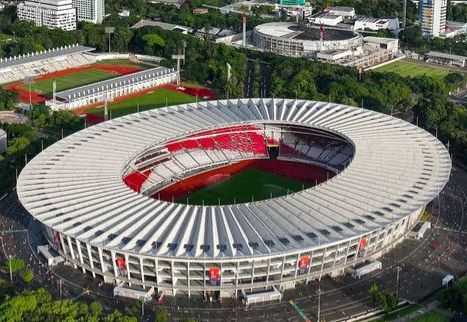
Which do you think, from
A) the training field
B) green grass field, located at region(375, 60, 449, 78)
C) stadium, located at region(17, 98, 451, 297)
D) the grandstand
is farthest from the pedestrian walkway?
the grandstand

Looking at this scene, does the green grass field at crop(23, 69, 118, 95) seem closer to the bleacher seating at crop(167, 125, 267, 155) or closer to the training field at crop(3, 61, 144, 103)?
the training field at crop(3, 61, 144, 103)

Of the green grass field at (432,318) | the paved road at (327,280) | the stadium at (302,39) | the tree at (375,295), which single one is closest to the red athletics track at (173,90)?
the stadium at (302,39)

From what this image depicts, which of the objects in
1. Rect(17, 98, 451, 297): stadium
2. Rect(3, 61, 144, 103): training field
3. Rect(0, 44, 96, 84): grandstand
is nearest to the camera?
Rect(17, 98, 451, 297): stadium

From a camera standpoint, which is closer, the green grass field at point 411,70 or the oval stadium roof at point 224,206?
the oval stadium roof at point 224,206

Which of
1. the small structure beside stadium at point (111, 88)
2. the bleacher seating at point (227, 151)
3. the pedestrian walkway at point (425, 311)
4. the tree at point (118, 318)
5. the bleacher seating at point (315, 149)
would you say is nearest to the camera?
the tree at point (118, 318)

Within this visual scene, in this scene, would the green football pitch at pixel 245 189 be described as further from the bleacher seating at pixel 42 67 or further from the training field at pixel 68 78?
the bleacher seating at pixel 42 67
